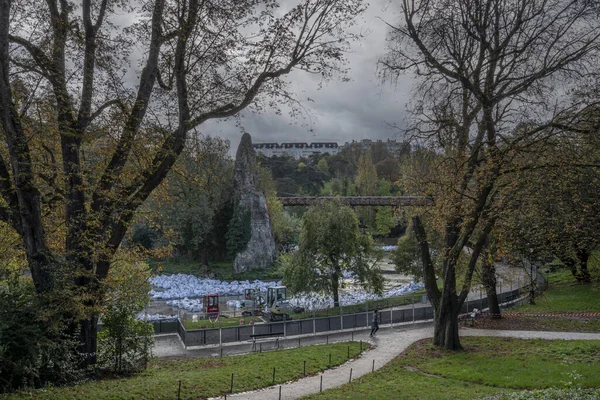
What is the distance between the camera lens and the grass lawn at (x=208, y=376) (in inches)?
401

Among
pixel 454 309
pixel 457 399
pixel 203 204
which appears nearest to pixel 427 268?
pixel 454 309

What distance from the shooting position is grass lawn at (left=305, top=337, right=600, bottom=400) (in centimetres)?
1151

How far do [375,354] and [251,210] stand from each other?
3780 centimetres

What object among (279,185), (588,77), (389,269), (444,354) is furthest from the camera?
(279,185)

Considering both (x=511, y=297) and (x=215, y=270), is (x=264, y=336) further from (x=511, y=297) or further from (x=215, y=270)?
(x=215, y=270)

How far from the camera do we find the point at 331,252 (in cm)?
3012

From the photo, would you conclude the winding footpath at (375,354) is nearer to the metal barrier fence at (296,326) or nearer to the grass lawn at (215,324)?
the metal barrier fence at (296,326)

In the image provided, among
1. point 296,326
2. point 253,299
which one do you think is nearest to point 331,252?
point 253,299

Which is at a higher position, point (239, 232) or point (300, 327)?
point (239, 232)

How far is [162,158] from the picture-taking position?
11.9 m

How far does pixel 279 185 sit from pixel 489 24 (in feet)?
294

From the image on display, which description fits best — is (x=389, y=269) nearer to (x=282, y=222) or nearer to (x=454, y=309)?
(x=282, y=222)

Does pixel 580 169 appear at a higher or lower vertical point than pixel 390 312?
higher

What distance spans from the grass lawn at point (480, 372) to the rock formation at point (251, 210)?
36.3 meters
